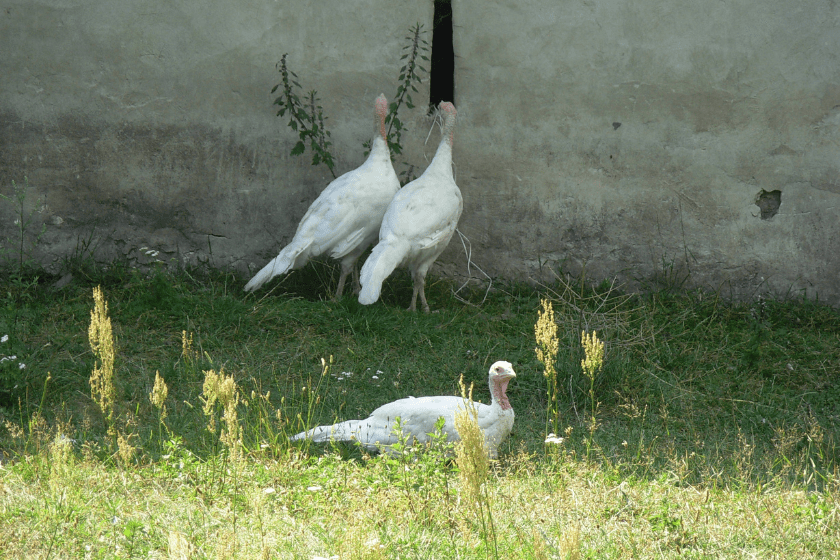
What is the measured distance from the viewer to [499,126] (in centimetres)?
629

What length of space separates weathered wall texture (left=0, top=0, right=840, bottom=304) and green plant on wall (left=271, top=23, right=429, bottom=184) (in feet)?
0.33

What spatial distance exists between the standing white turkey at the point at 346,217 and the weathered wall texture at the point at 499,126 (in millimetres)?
441

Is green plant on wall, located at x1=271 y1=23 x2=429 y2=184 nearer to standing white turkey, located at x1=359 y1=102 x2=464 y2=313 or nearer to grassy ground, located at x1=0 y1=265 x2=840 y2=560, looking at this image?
standing white turkey, located at x1=359 y1=102 x2=464 y2=313

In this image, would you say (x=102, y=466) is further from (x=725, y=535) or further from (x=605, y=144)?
(x=605, y=144)

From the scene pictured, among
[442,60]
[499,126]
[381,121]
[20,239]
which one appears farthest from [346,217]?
[20,239]

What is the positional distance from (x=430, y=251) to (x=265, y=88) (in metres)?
1.79

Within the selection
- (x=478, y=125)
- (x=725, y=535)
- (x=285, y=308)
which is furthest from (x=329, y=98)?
(x=725, y=535)

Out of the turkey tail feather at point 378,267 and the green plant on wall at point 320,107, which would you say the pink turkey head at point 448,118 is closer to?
the green plant on wall at point 320,107

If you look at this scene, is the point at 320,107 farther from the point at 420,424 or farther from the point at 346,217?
the point at 420,424

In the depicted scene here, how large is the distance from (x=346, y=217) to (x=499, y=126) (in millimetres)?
1448

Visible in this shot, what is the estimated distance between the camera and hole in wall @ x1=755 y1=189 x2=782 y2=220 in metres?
6.26

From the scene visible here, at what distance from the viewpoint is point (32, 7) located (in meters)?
6.05

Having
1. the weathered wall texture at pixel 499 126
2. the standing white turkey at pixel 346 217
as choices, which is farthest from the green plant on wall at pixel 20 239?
the standing white turkey at pixel 346 217

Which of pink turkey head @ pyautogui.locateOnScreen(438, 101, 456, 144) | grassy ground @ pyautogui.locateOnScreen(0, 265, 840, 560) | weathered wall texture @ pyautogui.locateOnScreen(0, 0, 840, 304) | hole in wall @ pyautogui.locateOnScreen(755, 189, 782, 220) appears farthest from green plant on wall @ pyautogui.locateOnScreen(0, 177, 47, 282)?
hole in wall @ pyautogui.locateOnScreen(755, 189, 782, 220)
